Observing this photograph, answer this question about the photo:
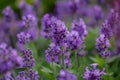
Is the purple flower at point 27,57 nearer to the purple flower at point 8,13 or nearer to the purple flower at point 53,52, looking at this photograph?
the purple flower at point 53,52

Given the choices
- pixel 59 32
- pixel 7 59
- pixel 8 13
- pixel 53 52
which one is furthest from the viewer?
pixel 8 13

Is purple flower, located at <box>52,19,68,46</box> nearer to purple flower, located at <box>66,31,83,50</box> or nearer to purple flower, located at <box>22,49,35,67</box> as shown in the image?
purple flower, located at <box>66,31,83,50</box>

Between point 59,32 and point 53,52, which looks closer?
point 59,32

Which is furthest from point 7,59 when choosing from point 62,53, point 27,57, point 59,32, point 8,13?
point 8,13

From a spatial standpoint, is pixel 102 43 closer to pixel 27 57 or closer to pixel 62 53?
pixel 62 53

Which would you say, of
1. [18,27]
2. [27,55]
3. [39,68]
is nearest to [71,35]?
[27,55]

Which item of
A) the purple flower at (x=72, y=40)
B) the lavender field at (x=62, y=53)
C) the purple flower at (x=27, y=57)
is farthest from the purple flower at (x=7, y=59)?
the purple flower at (x=72, y=40)

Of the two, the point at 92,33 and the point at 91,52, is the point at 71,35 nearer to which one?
the point at 91,52

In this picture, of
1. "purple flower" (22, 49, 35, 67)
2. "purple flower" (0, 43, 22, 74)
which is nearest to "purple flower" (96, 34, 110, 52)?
"purple flower" (22, 49, 35, 67)
